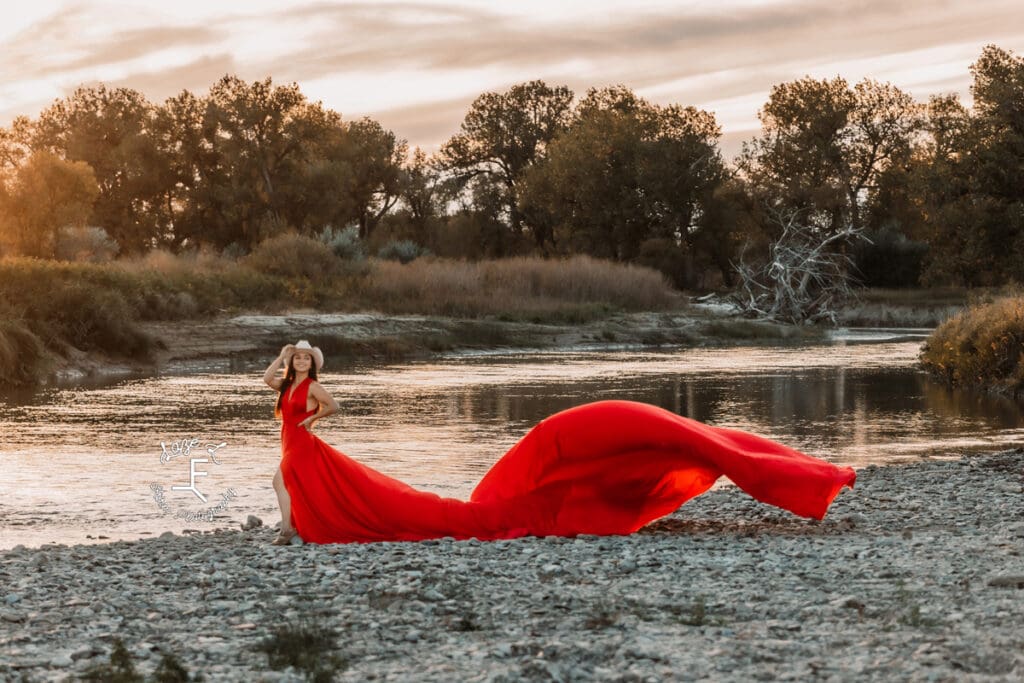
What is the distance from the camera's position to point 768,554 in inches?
374

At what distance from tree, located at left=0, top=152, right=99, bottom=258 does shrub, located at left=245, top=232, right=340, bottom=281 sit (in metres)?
11.0

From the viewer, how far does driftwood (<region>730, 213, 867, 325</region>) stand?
201ft

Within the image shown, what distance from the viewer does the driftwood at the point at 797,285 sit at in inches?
2413

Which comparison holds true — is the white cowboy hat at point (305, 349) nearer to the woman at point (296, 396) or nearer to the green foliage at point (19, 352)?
the woman at point (296, 396)

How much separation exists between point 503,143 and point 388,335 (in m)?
46.1

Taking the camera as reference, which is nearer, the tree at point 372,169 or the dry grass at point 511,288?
the dry grass at point 511,288

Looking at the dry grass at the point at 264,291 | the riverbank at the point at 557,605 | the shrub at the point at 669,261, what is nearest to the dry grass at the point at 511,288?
the dry grass at the point at 264,291

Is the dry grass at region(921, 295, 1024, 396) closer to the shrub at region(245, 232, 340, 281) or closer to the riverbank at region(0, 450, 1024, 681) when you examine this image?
the riverbank at region(0, 450, 1024, 681)

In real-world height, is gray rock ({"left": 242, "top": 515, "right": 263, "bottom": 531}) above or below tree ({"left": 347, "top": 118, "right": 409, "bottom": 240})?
below

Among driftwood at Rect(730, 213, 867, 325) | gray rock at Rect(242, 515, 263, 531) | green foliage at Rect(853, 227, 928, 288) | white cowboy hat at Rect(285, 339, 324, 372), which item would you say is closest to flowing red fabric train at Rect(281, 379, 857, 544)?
white cowboy hat at Rect(285, 339, 324, 372)

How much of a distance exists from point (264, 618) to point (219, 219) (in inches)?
2515

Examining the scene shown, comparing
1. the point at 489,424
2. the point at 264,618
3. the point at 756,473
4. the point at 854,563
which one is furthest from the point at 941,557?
the point at 489,424

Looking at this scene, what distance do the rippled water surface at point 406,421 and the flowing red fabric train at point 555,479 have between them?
2609mm

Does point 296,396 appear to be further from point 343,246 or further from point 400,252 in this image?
point 400,252
